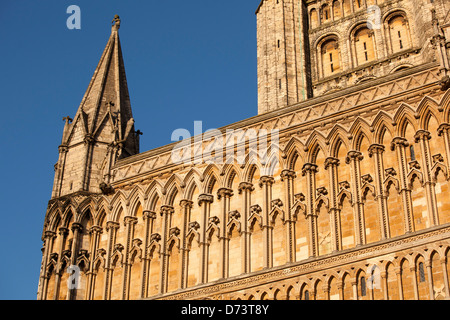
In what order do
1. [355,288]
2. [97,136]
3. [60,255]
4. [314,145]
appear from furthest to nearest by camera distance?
[97,136]
[60,255]
[314,145]
[355,288]

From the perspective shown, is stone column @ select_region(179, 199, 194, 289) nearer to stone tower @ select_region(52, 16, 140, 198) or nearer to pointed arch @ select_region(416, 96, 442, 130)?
stone tower @ select_region(52, 16, 140, 198)

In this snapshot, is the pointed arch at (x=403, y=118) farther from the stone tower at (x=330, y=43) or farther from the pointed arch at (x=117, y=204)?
the stone tower at (x=330, y=43)

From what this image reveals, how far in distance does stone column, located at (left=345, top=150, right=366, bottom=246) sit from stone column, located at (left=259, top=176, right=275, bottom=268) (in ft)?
8.09

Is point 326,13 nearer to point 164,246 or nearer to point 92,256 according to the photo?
point 164,246

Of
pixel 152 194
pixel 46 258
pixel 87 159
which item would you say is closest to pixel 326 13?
pixel 87 159

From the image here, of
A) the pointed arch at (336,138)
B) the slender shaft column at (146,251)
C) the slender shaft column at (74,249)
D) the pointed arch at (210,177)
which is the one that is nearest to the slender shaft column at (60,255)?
the slender shaft column at (74,249)

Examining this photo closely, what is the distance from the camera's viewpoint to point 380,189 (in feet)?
83.6

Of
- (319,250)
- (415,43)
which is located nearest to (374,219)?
(319,250)

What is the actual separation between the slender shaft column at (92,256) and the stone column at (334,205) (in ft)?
26.3

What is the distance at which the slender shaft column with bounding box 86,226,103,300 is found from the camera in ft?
96.4

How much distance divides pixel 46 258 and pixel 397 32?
55.7 feet

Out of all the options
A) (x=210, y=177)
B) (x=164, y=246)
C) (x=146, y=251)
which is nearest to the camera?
(x=164, y=246)

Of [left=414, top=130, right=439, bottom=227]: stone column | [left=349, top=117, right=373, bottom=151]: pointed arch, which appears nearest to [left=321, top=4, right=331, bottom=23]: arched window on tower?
[left=349, top=117, right=373, bottom=151]: pointed arch

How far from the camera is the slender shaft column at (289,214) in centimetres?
2612
